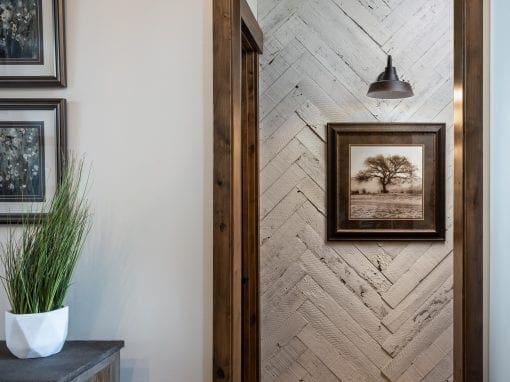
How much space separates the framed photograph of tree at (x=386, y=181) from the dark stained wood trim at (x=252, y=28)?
2.07 ft

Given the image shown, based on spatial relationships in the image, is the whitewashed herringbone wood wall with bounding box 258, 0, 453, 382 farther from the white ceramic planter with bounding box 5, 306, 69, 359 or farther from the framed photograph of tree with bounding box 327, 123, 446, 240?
the white ceramic planter with bounding box 5, 306, 69, 359

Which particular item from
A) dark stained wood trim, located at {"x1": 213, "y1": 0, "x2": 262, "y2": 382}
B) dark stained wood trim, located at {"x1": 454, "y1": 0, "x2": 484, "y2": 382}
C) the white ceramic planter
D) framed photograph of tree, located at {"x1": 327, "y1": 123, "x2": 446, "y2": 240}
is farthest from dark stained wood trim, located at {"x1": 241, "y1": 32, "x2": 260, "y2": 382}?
the white ceramic planter

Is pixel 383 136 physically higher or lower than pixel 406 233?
higher

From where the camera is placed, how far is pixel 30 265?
1591mm

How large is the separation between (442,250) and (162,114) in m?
2.00

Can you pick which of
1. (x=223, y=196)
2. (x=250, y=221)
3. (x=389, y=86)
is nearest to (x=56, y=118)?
(x=223, y=196)

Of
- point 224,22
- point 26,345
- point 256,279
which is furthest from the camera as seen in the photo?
point 256,279

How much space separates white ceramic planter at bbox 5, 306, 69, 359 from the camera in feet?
5.05

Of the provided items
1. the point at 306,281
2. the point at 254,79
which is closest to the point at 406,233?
the point at 306,281

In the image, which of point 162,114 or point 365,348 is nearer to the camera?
point 162,114

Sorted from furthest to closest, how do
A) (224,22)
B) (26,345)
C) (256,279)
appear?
1. (256,279)
2. (224,22)
3. (26,345)

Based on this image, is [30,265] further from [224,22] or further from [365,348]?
[365,348]

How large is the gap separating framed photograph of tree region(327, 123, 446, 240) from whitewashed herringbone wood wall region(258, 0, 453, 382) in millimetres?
59

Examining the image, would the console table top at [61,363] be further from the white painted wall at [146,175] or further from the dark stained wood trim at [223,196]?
the dark stained wood trim at [223,196]
